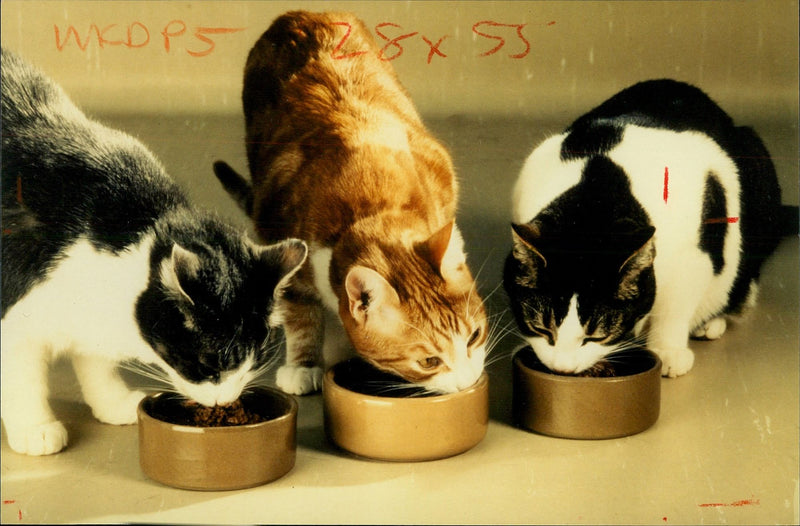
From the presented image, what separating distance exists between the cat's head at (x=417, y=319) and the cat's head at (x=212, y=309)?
0.15 m

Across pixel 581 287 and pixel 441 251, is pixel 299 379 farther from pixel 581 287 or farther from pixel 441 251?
pixel 581 287

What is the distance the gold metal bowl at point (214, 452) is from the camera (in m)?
1.57

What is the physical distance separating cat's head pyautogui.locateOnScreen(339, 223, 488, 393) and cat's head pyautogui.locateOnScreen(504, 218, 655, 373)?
0.59ft

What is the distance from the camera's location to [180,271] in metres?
1.58

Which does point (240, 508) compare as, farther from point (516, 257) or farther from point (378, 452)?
point (516, 257)

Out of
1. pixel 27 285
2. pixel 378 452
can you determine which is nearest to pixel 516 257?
pixel 378 452

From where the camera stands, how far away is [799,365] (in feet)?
6.97

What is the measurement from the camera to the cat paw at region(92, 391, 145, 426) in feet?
6.03

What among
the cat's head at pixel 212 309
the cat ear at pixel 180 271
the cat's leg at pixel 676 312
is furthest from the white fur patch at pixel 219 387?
the cat's leg at pixel 676 312

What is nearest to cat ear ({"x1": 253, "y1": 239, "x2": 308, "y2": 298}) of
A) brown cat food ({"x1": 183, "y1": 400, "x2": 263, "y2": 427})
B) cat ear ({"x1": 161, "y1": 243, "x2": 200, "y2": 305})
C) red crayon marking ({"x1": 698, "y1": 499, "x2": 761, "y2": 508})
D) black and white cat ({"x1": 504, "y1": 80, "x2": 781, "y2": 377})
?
cat ear ({"x1": 161, "y1": 243, "x2": 200, "y2": 305})

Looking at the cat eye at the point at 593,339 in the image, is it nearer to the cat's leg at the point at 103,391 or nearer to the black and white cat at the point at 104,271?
the black and white cat at the point at 104,271

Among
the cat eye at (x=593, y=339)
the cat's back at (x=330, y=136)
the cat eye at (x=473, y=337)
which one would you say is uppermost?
the cat's back at (x=330, y=136)

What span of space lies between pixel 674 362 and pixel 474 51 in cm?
82

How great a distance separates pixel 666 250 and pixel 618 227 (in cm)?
20
